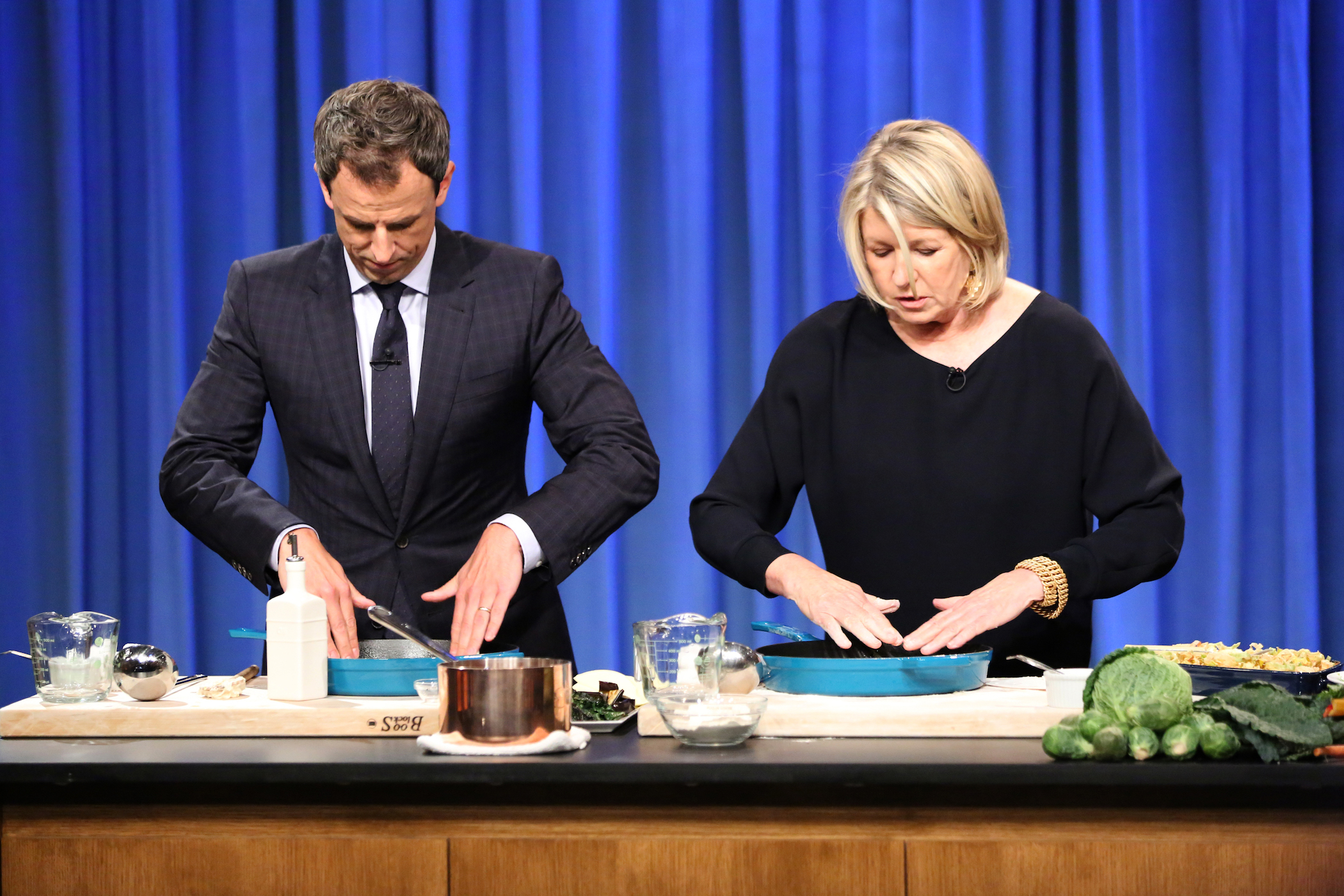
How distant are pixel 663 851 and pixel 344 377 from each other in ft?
3.57

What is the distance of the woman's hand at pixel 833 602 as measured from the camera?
1717 millimetres

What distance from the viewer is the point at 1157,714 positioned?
1401 mm

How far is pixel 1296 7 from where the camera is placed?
11.2ft

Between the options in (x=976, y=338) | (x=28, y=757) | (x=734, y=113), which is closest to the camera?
(x=28, y=757)

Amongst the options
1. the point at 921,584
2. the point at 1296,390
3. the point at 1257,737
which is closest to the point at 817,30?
the point at 1296,390

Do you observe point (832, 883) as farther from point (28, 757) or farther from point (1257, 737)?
point (28, 757)

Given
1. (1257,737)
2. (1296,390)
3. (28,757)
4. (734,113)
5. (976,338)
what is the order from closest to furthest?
(1257,737)
(28,757)
(976,338)
(1296,390)
(734,113)

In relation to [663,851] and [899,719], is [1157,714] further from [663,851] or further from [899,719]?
[663,851]

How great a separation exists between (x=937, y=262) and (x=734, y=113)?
1.75 m

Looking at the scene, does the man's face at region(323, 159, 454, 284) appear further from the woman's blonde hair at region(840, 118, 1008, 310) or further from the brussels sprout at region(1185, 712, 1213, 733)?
the brussels sprout at region(1185, 712, 1213, 733)

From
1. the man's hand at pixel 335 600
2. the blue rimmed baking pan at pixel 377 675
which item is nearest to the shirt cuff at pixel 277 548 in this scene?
the man's hand at pixel 335 600

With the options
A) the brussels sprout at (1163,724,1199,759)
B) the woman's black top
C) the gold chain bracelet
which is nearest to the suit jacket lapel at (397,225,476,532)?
the woman's black top

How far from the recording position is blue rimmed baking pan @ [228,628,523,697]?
172cm

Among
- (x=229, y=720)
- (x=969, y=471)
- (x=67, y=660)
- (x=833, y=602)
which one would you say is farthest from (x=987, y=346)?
(x=67, y=660)
